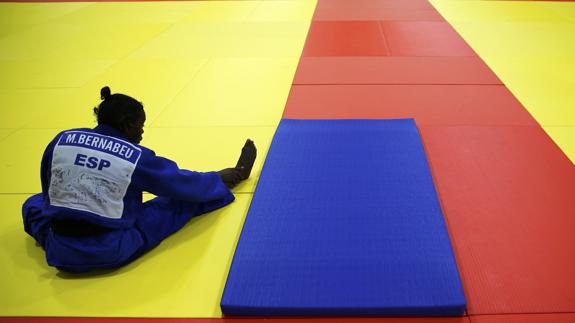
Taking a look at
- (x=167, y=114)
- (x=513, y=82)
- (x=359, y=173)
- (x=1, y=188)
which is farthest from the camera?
(x=513, y=82)

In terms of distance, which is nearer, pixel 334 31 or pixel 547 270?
pixel 547 270

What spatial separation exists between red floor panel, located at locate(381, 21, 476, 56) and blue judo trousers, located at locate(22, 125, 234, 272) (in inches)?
203

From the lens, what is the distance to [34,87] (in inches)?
238

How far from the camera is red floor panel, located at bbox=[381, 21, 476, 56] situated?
22.7 feet

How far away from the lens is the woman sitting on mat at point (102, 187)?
2551 mm

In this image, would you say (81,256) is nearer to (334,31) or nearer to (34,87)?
(34,87)

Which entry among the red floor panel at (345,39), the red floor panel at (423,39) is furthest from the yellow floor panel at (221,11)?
the red floor panel at (423,39)

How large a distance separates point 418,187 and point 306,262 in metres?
1.17

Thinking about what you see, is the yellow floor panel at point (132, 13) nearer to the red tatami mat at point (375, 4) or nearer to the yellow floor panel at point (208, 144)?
the red tatami mat at point (375, 4)

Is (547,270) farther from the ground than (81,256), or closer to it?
closer to it

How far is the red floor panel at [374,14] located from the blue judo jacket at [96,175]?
294 inches

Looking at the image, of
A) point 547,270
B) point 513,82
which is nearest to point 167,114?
point 547,270

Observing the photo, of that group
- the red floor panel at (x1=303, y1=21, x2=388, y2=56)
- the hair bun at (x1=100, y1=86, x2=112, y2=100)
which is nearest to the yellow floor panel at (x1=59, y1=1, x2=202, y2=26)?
the red floor panel at (x1=303, y1=21, x2=388, y2=56)

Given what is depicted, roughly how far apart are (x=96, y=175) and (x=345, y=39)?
6.03m
